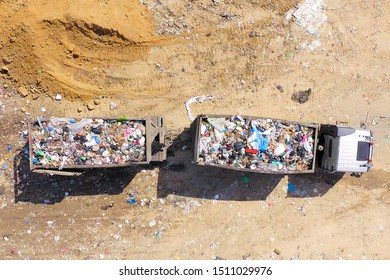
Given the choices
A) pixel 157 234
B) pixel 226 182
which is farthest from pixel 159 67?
pixel 157 234

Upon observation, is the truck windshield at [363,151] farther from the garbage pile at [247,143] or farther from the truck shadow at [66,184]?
the truck shadow at [66,184]

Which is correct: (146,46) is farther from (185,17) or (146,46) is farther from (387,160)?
(387,160)

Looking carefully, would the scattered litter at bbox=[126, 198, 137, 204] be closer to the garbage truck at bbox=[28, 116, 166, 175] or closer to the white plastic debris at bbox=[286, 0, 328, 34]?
the garbage truck at bbox=[28, 116, 166, 175]

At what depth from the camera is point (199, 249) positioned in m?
7.58

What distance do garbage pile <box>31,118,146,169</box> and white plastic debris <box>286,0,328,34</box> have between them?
3.66 meters

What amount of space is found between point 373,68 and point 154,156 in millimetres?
4620

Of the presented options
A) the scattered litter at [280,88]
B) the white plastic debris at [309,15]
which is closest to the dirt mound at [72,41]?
the scattered litter at [280,88]

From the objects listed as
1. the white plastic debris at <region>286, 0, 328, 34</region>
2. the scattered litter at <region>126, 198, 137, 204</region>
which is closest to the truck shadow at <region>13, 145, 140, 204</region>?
the scattered litter at <region>126, 198, 137, 204</region>

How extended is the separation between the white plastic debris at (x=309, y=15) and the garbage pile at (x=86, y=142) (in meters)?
3.66

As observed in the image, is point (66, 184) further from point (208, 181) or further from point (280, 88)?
point (280, 88)

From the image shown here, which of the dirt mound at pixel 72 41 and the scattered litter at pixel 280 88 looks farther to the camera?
the scattered litter at pixel 280 88

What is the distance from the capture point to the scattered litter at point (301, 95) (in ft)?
24.3

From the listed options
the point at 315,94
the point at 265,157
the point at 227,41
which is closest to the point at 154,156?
the point at 265,157

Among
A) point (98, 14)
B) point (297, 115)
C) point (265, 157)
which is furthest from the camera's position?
point (297, 115)
